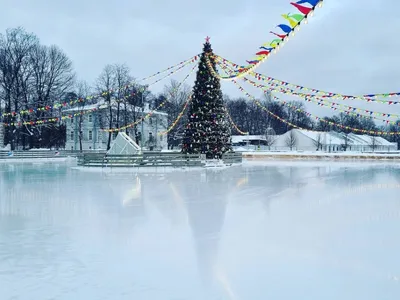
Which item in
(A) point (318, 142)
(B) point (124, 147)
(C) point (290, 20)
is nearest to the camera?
(C) point (290, 20)

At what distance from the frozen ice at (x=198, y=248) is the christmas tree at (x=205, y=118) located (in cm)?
1556

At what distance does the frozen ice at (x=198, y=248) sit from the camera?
15.5 ft

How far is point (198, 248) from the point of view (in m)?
6.57

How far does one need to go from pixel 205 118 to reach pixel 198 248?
21.7 m

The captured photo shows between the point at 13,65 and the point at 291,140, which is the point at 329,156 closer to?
the point at 291,140

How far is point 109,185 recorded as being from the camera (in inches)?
623

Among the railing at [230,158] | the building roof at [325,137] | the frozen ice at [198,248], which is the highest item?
the building roof at [325,137]

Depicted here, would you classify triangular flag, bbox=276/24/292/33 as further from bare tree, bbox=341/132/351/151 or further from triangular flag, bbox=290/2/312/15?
bare tree, bbox=341/132/351/151

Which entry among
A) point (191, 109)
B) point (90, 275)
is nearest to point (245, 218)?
point (90, 275)

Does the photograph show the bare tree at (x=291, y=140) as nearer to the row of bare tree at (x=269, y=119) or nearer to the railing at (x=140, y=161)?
the row of bare tree at (x=269, y=119)

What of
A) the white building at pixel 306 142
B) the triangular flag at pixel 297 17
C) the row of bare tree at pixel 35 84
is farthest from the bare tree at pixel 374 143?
the triangular flag at pixel 297 17

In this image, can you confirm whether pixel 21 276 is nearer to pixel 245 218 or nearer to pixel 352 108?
pixel 245 218

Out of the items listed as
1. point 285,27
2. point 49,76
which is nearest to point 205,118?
point 285,27

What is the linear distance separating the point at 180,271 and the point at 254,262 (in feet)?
3.71
